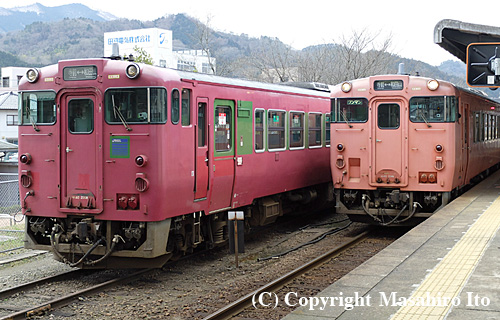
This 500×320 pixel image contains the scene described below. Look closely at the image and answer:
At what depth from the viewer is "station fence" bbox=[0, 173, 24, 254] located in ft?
41.3

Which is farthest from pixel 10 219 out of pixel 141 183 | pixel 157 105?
pixel 157 105

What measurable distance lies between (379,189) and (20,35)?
127999mm

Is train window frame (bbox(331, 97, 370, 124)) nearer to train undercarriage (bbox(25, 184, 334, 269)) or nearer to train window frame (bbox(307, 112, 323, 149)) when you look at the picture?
train window frame (bbox(307, 112, 323, 149))

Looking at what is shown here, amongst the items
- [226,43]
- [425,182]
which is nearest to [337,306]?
[425,182]

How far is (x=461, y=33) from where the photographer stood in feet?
45.8

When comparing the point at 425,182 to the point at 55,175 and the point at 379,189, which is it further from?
the point at 55,175

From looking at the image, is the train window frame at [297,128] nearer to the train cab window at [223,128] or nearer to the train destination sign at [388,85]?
the train destination sign at [388,85]

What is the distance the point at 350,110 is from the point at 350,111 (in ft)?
0.07

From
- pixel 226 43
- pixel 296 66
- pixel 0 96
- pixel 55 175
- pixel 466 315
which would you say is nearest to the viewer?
pixel 466 315

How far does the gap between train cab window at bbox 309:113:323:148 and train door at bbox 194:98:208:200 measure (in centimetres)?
544

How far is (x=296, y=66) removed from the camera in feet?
126

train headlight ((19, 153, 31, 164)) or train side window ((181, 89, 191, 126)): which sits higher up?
train side window ((181, 89, 191, 126))

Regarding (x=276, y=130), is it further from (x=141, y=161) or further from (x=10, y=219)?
(x=10, y=219)

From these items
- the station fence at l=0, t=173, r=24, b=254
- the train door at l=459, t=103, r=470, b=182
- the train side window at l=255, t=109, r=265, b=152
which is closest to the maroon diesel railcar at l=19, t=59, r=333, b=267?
the train side window at l=255, t=109, r=265, b=152
